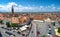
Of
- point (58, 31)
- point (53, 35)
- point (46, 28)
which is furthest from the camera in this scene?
point (46, 28)

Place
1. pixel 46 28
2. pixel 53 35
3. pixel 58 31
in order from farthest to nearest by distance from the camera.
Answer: pixel 46 28 < pixel 58 31 < pixel 53 35

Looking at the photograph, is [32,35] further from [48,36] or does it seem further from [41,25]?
[41,25]

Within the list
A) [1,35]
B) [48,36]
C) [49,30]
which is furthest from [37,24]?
[1,35]

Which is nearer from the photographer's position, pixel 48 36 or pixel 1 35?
pixel 48 36

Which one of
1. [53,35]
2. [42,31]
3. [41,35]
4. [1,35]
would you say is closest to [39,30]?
[42,31]

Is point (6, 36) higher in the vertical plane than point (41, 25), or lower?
lower

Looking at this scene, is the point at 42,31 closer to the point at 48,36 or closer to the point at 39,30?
the point at 39,30

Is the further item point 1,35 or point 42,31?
point 1,35
